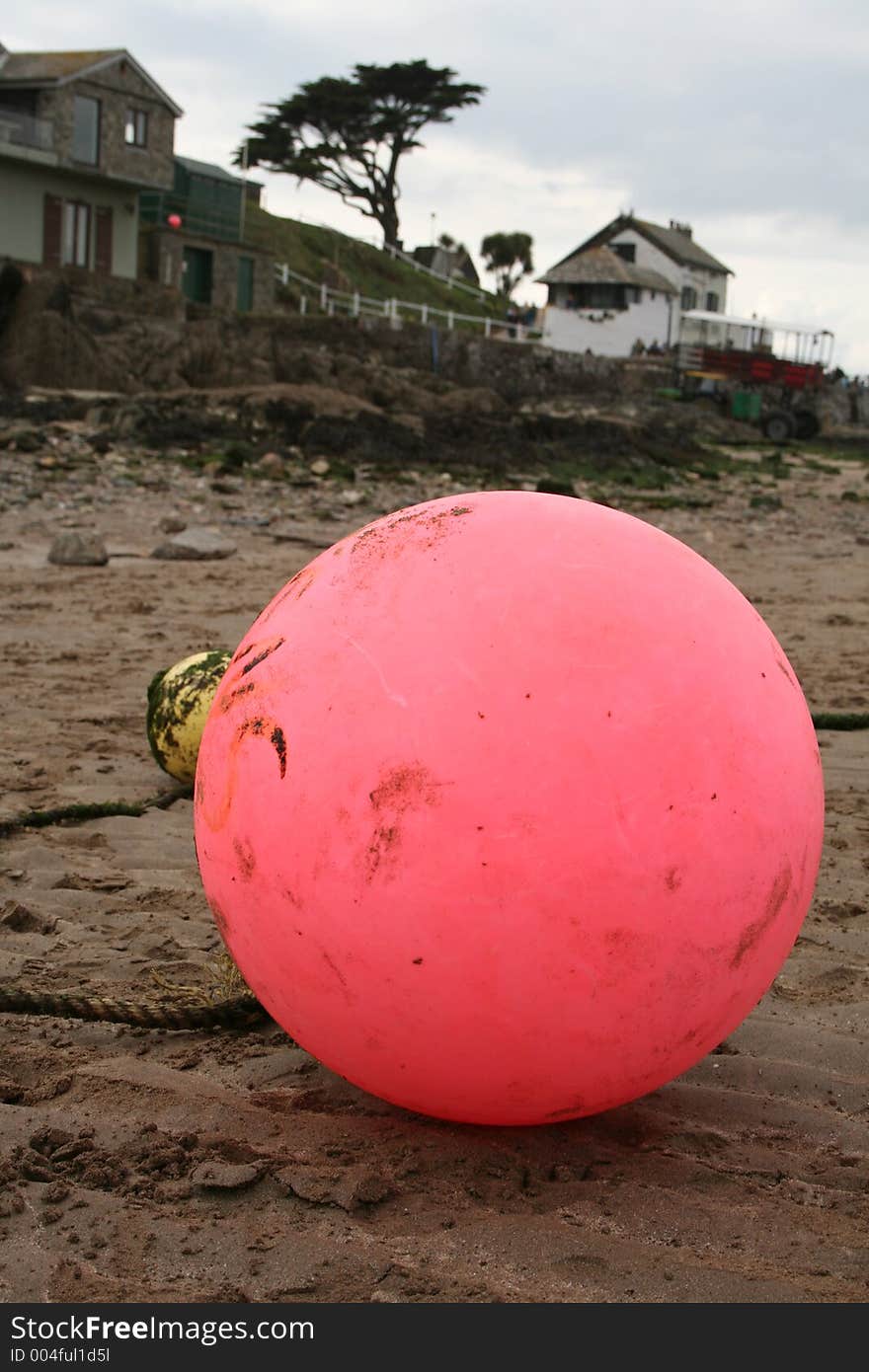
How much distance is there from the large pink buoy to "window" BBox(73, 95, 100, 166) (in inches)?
1341

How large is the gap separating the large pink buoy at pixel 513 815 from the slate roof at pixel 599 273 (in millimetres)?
51354

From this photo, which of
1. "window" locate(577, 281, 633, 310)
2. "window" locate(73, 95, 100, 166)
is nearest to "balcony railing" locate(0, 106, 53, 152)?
"window" locate(73, 95, 100, 166)

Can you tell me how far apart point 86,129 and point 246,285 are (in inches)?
257

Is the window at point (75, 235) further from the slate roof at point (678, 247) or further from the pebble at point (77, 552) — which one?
the slate roof at point (678, 247)

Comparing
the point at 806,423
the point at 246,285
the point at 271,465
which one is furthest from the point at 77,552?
the point at 806,423

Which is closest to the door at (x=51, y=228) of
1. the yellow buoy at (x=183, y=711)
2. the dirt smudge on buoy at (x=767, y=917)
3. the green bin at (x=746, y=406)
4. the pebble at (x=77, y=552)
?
the green bin at (x=746, y=406)

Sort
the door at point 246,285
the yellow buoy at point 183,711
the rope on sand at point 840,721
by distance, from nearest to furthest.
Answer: the yellow buoy at point 183,711 < the rope on sand at point 840,721 < the door at point 246,285

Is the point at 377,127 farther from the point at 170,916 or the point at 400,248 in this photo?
the point at 170,916

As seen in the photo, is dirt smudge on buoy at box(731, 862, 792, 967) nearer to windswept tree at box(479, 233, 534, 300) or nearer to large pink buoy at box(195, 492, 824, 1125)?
large pink buoy at box(195, 492, 824, 1125)

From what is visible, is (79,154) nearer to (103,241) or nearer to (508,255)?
(103,241)

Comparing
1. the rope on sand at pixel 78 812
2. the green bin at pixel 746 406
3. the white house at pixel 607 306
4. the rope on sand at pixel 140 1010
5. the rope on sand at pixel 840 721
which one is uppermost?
the white house at pixel 607 306

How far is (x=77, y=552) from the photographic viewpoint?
10.9 meters

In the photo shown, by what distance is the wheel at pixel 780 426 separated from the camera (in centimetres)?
3862
